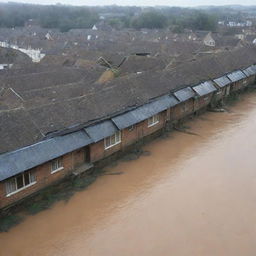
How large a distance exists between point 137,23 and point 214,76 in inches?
2936

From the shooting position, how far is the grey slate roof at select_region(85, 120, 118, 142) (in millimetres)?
15234

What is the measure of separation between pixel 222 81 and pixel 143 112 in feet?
35.7

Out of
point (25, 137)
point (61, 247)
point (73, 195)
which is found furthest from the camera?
point (73, 195)

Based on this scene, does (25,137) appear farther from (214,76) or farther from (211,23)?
(211,23)

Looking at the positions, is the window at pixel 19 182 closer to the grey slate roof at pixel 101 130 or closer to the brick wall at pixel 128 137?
the grey slate roof at pixel 101 130

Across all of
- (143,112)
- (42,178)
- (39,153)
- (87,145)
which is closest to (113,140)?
(87,145)

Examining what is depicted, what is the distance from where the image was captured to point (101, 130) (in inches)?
620

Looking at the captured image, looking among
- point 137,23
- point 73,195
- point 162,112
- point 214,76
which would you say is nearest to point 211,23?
point 137,23

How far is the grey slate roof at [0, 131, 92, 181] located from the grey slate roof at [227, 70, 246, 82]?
17.1m

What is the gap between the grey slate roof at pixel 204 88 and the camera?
23284 millimetres

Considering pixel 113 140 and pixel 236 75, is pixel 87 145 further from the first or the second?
pixel 236 75

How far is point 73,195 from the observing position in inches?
566

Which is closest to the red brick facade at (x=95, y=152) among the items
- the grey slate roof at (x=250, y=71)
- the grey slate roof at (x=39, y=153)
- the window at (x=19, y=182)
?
the window at (x=19, y=182)

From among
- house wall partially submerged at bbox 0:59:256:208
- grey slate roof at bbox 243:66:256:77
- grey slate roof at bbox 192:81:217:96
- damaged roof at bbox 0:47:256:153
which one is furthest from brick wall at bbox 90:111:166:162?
grey slate roof at bbox 243:66:256:77
